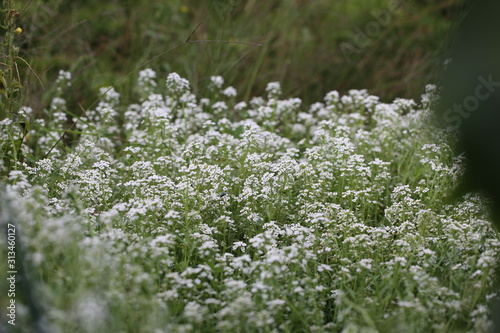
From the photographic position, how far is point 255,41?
22.8ft

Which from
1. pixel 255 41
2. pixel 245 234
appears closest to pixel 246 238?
pixel 245 234

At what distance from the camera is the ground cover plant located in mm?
2412

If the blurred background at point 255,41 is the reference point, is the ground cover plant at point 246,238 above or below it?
below

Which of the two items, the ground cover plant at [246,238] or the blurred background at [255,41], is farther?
the blurred background at [255,41]

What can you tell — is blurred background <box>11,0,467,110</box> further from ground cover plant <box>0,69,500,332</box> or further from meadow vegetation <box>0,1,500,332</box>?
ground cover plant <box>0,69,500,332</box>

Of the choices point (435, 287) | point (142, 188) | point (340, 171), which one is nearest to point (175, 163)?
point (142, 188)

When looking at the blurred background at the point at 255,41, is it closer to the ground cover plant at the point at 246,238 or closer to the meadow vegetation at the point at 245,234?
the meadow vegetation at the point at 245,234

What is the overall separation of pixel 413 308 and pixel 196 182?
5.14 ft

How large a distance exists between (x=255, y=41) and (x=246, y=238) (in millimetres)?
4012

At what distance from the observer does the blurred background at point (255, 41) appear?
6.29 metres

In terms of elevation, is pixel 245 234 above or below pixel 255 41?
below

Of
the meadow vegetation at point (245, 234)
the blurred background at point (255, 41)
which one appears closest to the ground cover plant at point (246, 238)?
the meadow vegetation at point (245, 234)

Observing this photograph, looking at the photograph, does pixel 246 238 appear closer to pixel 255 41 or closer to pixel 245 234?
pixel 245 234

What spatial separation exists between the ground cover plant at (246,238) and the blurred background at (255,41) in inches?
66.6
